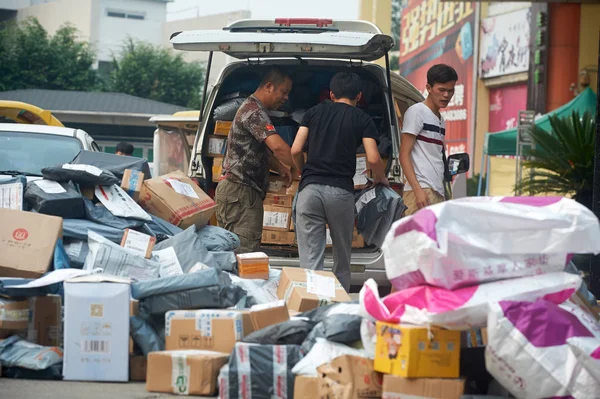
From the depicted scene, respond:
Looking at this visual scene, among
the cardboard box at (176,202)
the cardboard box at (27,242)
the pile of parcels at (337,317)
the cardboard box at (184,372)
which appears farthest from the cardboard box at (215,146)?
the cardboard box at (184,372)

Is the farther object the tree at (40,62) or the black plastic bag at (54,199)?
the tree at (40,62)

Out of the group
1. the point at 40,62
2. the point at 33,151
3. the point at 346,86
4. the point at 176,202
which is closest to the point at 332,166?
the point at 346,86

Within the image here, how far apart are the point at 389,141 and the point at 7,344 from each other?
372 centimetres

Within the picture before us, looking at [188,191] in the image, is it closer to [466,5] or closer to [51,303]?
[51,303]

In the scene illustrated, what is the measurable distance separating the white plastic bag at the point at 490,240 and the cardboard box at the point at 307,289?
152 cm

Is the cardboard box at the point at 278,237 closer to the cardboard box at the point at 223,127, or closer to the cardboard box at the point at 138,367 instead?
the cardboard box at the point at 223,127

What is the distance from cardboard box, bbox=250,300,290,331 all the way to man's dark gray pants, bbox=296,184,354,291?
1.49 m

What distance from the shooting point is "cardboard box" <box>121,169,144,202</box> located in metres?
7.46

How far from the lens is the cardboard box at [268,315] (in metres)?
5.48

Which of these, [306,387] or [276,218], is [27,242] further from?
[276,218]

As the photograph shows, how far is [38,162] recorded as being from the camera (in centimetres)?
863

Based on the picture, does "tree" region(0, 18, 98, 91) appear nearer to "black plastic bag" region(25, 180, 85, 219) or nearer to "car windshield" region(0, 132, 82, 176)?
"car windshield" region(0, 132, 82, 176)

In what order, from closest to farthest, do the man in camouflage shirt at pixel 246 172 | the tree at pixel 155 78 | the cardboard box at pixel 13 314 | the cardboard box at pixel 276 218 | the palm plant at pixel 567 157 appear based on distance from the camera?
the cardboard box at pixel 13 314
the man in camouflage shirt at pixel 246 172
the cardboard box at pixel 276 218
the palm plant at pixel 567 157
the tree at pixel 155 78

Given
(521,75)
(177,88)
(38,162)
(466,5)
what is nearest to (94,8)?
(177,88)
